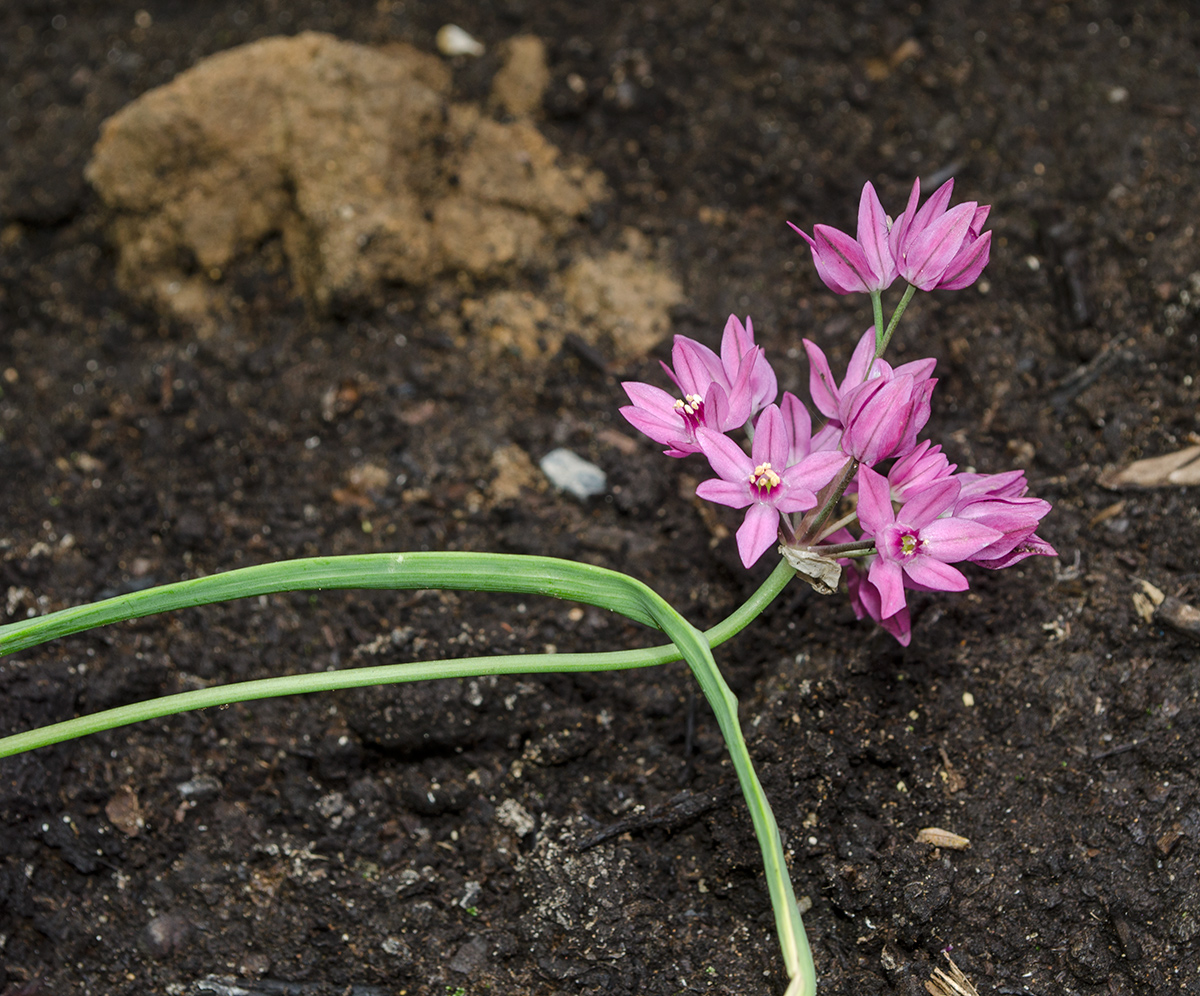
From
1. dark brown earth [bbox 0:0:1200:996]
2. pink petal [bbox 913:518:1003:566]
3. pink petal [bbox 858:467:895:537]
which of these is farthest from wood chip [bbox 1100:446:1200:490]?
pink petal [bbox 858:467:895:537]

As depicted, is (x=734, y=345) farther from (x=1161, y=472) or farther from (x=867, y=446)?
(x=1161, y=472)

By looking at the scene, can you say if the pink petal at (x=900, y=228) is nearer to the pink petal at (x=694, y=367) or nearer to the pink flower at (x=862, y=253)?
the pink flower at (x=862, y=253)

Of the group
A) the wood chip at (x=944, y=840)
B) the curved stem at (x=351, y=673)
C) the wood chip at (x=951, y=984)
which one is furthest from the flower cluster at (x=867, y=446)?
the wood chip at (x=951, y=984)

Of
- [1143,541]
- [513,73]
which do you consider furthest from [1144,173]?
[513,73]

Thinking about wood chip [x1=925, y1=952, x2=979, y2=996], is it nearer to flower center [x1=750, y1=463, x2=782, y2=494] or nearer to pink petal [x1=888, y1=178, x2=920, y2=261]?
flower center [x1=750, y1=463, x2=782, y2=494]

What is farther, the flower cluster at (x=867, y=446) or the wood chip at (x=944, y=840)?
the wood chip at (x=944, y=840)
